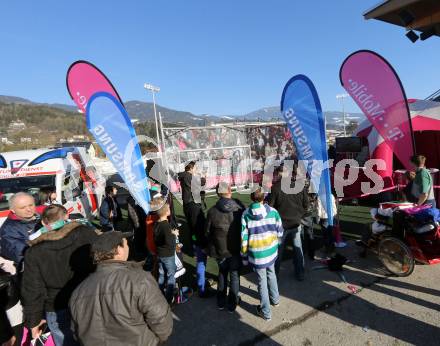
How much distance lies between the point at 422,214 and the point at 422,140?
7883mm

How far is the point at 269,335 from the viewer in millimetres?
3561

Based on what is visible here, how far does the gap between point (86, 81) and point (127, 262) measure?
14.0 feet

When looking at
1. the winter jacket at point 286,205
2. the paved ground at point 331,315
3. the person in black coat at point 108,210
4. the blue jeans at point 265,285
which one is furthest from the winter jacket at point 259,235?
the person in black coat at point 108,210

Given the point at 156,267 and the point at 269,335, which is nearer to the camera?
the point at 269,335

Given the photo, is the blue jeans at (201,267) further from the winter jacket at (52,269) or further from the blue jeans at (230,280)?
the winter jacket at (52,269)

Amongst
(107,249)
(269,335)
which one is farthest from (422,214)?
(107,249)

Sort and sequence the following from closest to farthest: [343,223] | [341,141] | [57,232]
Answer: [57,232] → [343,223] → [341,141]

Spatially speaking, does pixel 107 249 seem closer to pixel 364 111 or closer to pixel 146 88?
pixel 364 111

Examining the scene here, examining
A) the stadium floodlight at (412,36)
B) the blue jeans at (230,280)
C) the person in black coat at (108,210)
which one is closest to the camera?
the blue jeans at (230,280)

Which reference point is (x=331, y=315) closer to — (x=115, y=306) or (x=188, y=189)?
(x=115, y=306)

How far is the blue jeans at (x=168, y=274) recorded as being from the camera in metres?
4.07

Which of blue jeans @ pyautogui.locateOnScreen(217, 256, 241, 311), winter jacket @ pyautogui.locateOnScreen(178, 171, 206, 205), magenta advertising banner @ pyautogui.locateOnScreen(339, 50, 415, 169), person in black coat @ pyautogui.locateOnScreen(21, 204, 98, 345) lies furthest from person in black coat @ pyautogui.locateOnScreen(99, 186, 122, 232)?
magenta advertising banner @ pyautogui.locateOnScreen(339, 50, 415, 169)

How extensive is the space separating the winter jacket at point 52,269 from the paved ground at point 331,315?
1.63m

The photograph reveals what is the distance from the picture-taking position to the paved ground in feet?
11.3
